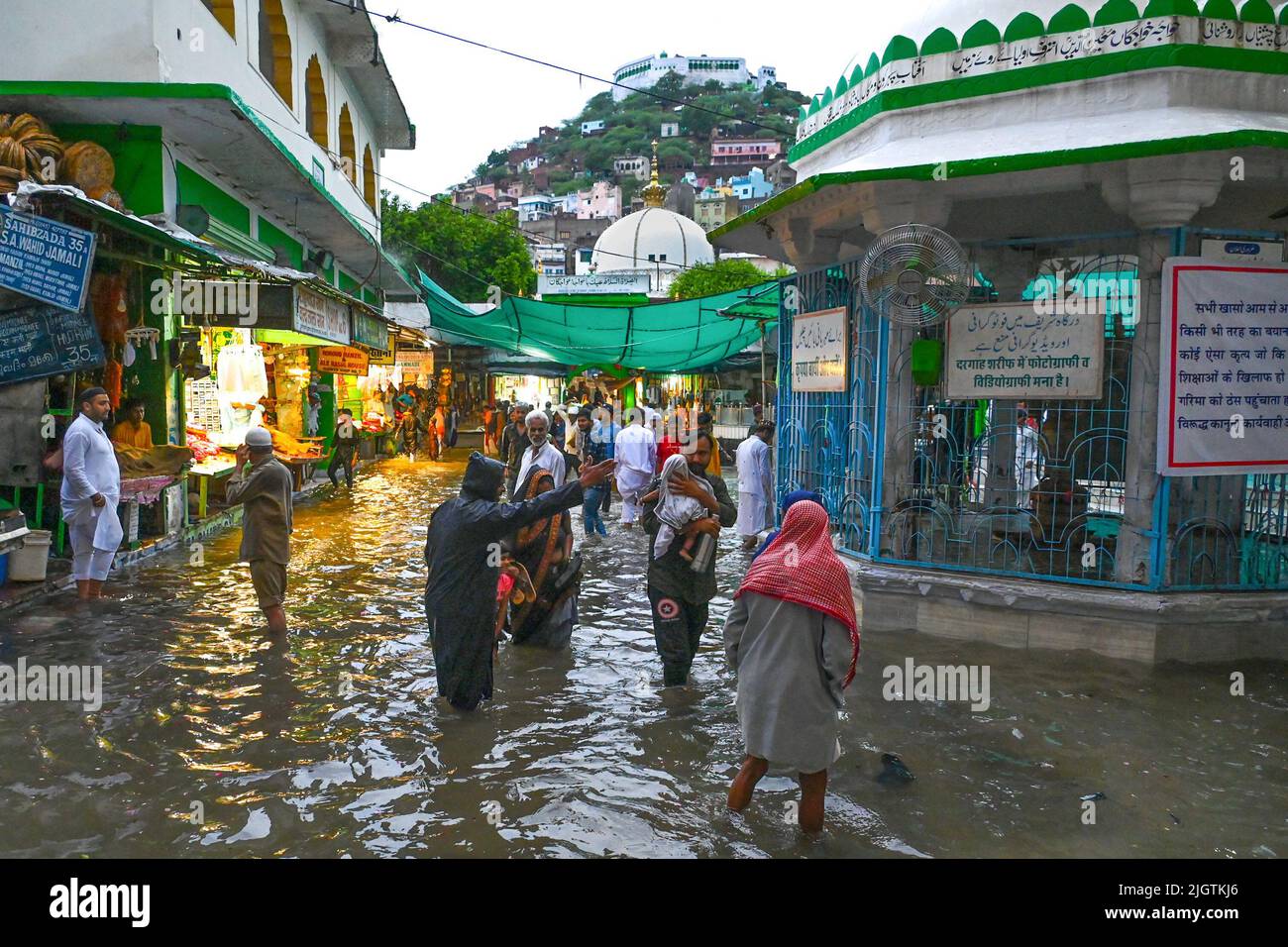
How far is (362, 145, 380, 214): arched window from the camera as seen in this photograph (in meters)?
20.5

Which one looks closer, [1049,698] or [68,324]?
[1049,698]

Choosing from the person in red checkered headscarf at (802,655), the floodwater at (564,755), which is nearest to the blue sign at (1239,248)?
the floodwater at (564,755)

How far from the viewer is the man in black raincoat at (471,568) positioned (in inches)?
195

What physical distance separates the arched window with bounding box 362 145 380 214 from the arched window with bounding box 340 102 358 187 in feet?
3.93

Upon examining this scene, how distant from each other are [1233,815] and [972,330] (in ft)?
12.8

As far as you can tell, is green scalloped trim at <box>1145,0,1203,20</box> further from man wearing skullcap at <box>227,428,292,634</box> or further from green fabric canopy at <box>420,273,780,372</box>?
green fabric canopy at <box>420,273,780,372</box>

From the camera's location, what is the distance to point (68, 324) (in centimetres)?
746

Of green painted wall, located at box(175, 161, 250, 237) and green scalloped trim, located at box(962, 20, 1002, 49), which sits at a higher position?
green scalloped trim, located at box(962, 20, 1002, 49)

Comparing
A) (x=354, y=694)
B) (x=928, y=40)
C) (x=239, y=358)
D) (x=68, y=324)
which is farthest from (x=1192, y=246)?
(x=239, y=358)

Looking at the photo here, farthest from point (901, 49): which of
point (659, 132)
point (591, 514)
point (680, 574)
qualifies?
point (659, 132)

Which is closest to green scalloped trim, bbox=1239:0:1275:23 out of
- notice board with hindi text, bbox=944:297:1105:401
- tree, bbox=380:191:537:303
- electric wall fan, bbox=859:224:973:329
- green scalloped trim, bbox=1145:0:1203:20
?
green scalloped trim, bbox=1145:0:1203:20

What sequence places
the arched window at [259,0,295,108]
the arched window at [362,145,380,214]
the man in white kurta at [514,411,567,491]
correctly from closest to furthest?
the man in white kurta at [514,411,567,491] → the arched window at [259,0,295,108] → the arched window at [362,145,380,214]

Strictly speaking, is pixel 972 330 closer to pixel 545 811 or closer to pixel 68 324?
pixel 545 811
